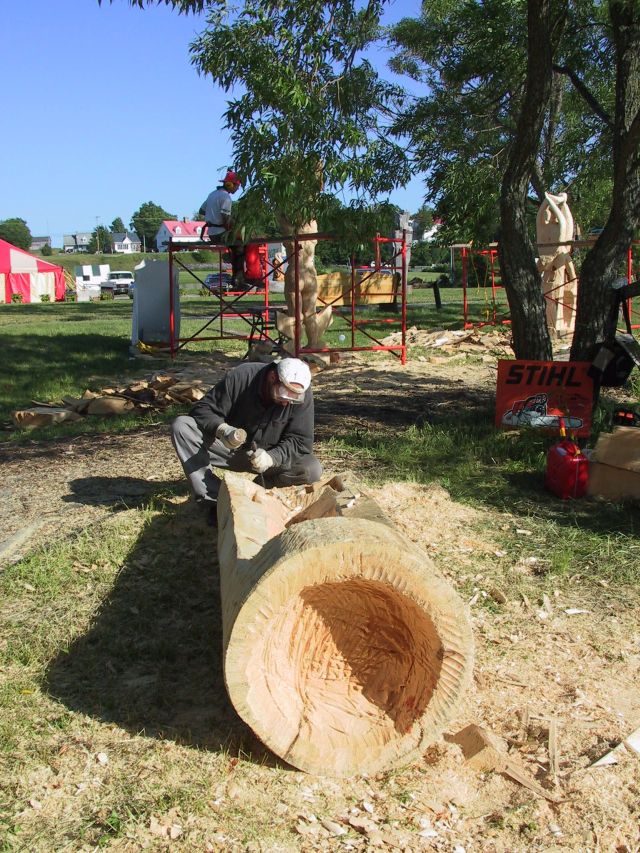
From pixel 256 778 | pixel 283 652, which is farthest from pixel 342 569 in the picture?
pixel 256 778

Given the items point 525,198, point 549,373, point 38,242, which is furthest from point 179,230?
point 549,373

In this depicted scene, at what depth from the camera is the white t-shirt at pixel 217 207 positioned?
12453mm

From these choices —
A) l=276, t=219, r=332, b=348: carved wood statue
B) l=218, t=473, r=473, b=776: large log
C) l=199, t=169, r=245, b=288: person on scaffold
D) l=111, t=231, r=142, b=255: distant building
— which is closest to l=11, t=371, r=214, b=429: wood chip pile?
l=199, t=169, r=245, b=288: person on scaffold

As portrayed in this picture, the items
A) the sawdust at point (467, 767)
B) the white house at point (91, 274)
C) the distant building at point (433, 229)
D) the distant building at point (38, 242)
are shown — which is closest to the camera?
the sawdust at point (467, 767)

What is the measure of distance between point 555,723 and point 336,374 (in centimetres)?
860

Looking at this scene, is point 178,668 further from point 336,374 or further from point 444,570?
point 336,374

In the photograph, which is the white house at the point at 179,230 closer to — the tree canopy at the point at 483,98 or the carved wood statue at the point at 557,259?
the carved wood statue at the point at 557,259

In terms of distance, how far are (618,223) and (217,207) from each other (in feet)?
21.0

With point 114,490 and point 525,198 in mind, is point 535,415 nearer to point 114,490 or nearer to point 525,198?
point 525,198

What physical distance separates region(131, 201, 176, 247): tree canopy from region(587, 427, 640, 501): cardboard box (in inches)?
4643

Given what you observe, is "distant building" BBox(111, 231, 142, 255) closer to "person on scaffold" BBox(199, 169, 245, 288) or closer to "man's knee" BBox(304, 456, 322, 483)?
"person on scaffold" BBox(199, 169, 245, 288)

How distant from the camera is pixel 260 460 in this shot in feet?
16.1

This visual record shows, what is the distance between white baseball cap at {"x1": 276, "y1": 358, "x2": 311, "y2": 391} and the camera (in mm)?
4754

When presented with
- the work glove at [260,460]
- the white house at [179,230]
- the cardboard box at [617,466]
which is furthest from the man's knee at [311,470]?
the white house at [179,230]
